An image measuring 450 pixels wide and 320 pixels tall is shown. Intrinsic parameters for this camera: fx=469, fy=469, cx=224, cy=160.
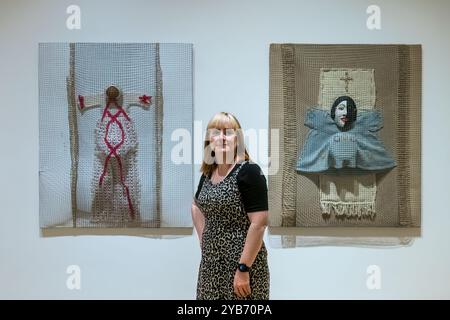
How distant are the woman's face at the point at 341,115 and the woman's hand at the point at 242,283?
0.97 m

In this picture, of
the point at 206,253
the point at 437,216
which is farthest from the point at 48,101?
the point at 437,216

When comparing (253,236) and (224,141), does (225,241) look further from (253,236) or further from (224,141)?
(224,141)

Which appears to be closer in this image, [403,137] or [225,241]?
[225,241]

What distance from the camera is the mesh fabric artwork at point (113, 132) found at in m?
2.27

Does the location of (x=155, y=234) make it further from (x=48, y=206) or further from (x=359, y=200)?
(x=359, y=200)

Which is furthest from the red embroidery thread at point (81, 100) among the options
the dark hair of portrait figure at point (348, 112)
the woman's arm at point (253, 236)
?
the dark hair of portrait figure at point (348, 112)

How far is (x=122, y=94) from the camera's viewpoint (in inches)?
89.4

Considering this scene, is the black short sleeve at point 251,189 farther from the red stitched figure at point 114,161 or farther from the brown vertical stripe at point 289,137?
the red stitched figure at point 114,161

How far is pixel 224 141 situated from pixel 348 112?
0.83 metres

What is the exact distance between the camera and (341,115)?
7.43ft

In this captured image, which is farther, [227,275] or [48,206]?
[48,206]

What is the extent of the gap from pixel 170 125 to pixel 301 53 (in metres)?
0.72

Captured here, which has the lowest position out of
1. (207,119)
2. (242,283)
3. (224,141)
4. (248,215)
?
(242,283)

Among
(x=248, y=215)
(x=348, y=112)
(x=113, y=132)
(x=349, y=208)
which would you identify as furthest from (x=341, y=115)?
(x=113, y=132)
